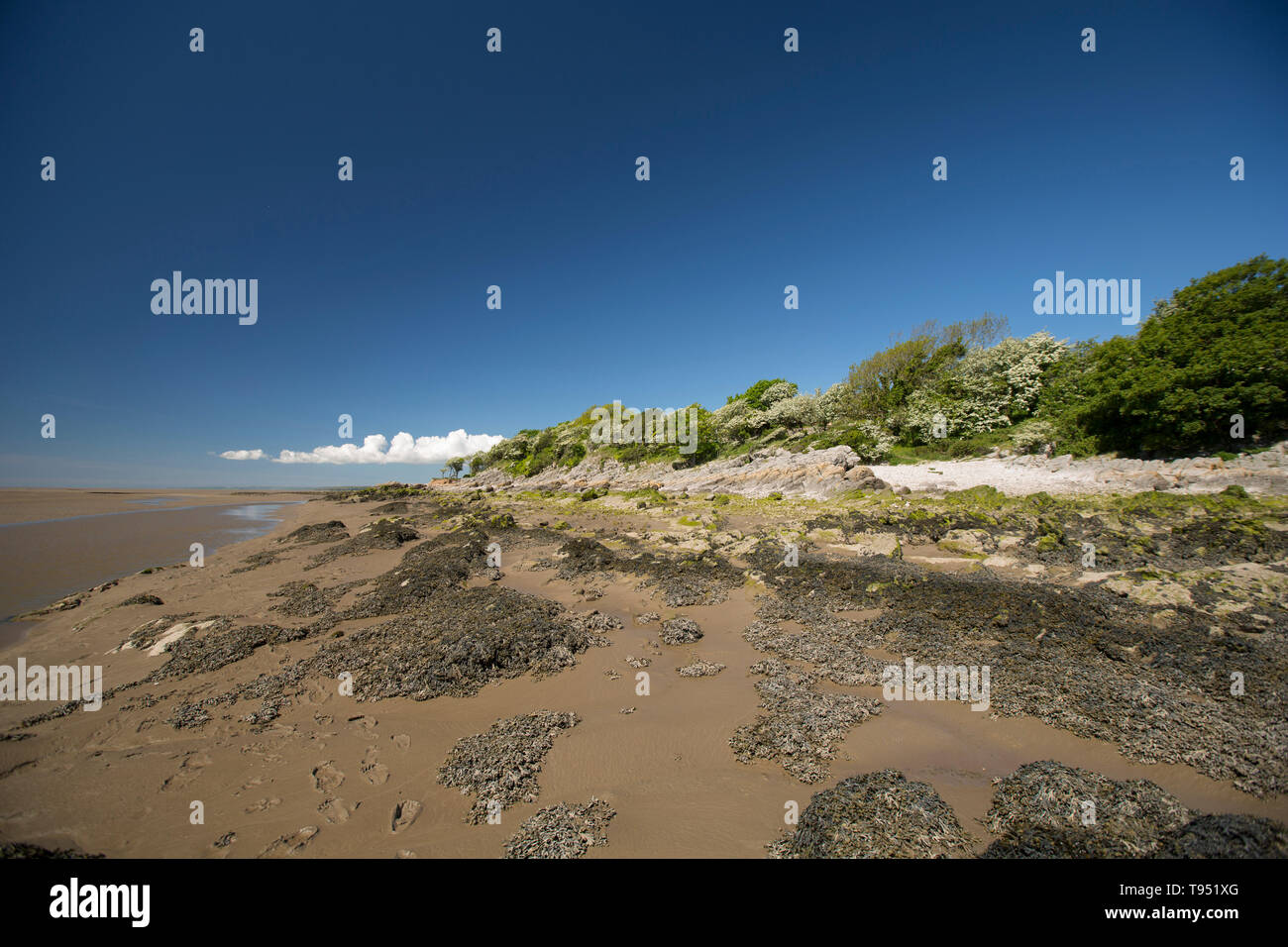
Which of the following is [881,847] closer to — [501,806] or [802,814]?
[802,814]

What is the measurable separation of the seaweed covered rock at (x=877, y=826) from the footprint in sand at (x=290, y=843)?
4456 millimetres

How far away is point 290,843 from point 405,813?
38.2 inches

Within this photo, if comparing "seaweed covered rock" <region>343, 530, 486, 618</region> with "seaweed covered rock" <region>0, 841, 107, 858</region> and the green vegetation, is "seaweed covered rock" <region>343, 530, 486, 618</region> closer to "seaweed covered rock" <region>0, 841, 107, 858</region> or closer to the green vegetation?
"seaweed covered rock" <region>0, 841, 107, 858</region>

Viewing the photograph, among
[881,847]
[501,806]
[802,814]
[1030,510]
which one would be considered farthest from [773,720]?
[1030,510]

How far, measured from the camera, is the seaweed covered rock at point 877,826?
11.7 ft

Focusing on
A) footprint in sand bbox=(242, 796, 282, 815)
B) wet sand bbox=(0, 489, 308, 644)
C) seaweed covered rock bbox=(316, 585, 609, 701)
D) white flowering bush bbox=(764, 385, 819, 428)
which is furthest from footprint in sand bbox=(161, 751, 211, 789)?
white flowering bush bbox=(764, 385, 819, 428)

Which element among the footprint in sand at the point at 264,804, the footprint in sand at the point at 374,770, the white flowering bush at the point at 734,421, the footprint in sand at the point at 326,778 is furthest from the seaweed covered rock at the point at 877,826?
the white flowering bush at the point at 734,421

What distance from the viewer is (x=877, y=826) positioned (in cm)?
373

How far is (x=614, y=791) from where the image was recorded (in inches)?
183

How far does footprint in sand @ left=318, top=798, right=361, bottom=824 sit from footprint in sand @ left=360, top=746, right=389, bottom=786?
351mm

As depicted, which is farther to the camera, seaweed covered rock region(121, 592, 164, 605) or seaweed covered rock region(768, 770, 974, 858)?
seaweed covered rock region(121, 592, 164, 605)

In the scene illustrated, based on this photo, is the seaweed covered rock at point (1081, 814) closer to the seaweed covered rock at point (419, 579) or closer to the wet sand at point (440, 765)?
the wet sand at point (440, 765)

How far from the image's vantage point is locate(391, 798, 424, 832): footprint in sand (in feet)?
13.7

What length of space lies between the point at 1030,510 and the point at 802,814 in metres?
17.5
